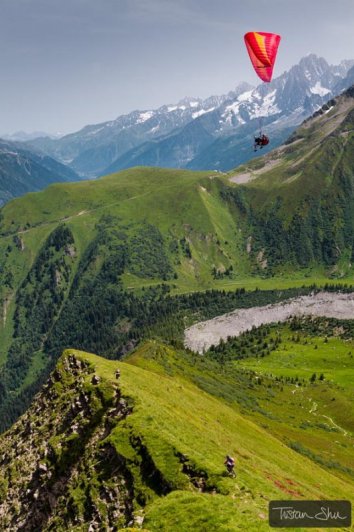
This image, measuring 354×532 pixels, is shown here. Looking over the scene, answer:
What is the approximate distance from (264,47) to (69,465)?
69629 millimetres

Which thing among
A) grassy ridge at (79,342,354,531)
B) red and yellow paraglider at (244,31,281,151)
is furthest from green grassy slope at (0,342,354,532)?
red and yellow paraglider at (244,31,281,151)

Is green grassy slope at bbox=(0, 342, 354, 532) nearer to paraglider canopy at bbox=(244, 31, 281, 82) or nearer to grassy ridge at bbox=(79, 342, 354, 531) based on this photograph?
grassy ridge at bbox=(79, 342, 354, 531)

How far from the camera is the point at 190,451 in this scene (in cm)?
4775

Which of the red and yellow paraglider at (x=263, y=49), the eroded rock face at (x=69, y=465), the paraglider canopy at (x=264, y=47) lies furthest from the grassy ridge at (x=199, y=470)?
the paraglider canopy at (x=264, y=47)

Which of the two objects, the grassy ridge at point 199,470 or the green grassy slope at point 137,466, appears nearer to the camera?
the grassy ridge at point 199,470

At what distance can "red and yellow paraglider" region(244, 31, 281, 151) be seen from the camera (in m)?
79.4

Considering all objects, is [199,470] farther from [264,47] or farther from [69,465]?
[264,47]

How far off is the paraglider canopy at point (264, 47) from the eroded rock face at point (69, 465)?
57563mm

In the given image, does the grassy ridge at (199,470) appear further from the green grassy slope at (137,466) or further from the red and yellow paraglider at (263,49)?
the red and yellow paraglider at (263,49)

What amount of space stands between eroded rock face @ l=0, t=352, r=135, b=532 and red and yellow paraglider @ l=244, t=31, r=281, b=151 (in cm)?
4976

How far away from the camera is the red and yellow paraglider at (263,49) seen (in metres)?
79.4

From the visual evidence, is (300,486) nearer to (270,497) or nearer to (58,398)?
(270,497)

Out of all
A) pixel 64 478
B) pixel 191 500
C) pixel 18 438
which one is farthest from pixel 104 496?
pixel 18 438

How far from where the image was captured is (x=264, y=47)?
7931 cm
